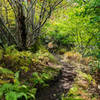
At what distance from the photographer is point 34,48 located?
23.1 feet

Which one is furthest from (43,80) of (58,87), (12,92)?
(12,92)

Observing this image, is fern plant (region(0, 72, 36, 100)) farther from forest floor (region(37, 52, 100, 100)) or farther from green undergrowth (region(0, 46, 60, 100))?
forest floor (region(37, 52, 100, 100))

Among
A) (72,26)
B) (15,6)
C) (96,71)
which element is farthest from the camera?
(72,26)

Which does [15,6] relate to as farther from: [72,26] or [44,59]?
[72,26]

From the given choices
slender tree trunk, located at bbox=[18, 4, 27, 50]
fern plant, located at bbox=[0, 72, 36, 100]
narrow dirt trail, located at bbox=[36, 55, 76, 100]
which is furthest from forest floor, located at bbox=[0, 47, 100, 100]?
slender tree trunk, located at bbox=[18, 4, 27, 50]

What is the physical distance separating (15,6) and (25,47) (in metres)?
2.23

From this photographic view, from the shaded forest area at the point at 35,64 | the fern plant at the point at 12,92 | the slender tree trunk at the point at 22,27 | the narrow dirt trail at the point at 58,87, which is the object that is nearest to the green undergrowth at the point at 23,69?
the shaded forest area at the point at 35,64

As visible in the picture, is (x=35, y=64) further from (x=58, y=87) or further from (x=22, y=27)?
(x=22, y=27)

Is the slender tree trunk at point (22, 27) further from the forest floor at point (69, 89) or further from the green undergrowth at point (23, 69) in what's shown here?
the forest floor at point (69, 89)

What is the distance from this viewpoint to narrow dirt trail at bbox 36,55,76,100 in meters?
4.00

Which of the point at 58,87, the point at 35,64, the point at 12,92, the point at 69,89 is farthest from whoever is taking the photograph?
the point at 35,64

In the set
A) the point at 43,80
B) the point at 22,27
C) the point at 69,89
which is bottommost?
the point at 69,89

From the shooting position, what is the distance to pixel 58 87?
470 centimetres

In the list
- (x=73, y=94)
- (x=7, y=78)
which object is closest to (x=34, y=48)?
(x=7, y=78)
